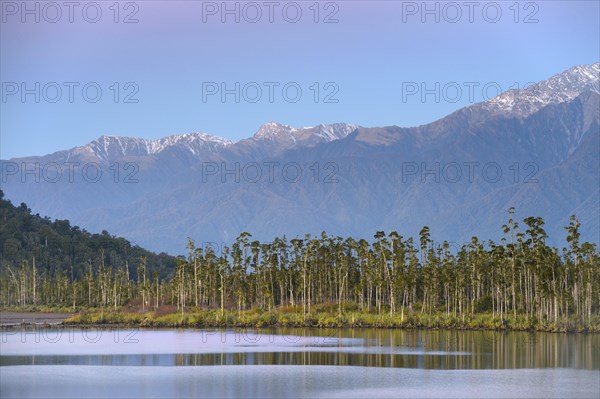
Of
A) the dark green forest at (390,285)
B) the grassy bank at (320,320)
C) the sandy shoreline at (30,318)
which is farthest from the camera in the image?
the sandy shoreline at (30,318)

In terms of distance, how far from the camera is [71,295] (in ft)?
588

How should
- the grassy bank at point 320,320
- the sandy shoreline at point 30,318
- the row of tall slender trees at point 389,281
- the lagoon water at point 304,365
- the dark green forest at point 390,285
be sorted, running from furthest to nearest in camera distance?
the sandy shoreline at point 30,318, the row of tall slender trees at point 389,281, the dark green forest at point 390,285, the grassy bank at point 320,320, the lagoon water at point 304,365

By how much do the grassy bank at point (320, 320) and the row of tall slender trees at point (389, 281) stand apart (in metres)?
1.83

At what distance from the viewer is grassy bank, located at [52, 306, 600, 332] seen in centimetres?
11666

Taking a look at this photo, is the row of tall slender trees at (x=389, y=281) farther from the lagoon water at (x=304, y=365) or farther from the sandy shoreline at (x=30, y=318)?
the lagoon water at (x=304, y=365)

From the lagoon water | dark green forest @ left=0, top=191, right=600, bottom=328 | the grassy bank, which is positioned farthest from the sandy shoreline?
the lagoon water

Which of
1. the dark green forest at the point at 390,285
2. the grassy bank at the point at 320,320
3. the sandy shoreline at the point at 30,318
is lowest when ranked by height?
the sandy shoreline at the point at 30,318

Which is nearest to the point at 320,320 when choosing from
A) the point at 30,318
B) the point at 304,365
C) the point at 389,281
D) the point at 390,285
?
the point at 390,285

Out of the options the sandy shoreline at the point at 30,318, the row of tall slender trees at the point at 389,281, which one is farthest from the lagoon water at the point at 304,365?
the sandy shoreline at the point at 30,318

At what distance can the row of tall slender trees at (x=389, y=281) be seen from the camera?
12288 cm

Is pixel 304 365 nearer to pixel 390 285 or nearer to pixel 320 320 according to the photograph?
pixel 320 320

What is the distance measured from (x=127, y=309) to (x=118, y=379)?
3500 inches

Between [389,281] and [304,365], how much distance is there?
190 feet

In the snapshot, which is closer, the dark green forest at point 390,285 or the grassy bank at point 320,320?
the grassy bank at point 320,320
